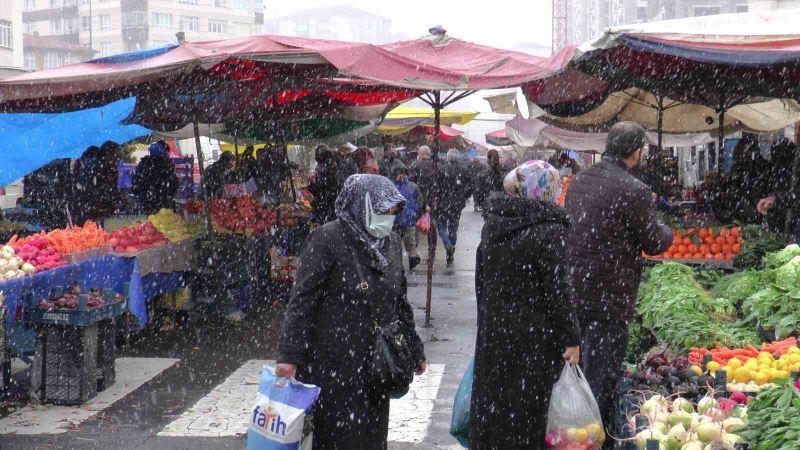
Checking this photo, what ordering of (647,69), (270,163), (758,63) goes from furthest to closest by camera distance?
(270,163) → (647,69) → (758,63)

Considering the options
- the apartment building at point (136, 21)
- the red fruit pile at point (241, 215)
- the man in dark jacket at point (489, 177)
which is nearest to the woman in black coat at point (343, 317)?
the red fruit pile at point (241, 215)

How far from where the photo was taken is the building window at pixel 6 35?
44875 mm

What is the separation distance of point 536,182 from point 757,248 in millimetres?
5312

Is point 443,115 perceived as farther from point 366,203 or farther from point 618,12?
point 618,12

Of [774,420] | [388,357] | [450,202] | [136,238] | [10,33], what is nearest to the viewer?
[774,420]

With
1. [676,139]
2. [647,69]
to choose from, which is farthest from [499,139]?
[647,69]

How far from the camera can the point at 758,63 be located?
6.75 meters

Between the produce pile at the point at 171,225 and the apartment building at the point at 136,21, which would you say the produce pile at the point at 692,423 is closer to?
the produce pile at the point at 171,225

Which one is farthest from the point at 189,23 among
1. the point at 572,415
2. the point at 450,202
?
the point at 572,415

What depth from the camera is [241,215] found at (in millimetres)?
11383

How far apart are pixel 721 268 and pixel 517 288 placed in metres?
5.79

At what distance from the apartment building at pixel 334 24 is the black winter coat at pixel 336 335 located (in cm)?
15317

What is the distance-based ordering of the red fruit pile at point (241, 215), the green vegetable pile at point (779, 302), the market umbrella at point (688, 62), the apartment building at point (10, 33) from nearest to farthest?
the green vegetable pile at point (779, 302)
the market umbrella at point (688, 62)
the red fruit pile at point (241, 215)
the apartment building at point (10, 33)

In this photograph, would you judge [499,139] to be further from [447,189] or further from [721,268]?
[721,268]
